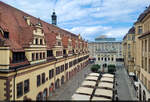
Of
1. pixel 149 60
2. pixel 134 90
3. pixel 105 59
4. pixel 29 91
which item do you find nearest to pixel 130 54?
pixel 105 59

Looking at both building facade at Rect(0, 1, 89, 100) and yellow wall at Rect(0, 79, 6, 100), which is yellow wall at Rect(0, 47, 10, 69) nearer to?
building facade at Rect(0, 1, 89, 100)

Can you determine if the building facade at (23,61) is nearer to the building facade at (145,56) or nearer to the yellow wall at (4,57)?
the yellow wall at (4,57)

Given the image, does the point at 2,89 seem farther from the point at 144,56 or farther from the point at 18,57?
the point at 144,56

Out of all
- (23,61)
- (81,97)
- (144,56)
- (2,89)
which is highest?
(144,56)

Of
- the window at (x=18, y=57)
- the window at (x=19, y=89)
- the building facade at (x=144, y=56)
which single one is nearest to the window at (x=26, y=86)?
the window at (x=19, y=89)

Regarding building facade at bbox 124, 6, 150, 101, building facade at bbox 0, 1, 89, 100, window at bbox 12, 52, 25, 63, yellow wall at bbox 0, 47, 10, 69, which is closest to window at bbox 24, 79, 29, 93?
building facade at bbox 0, 1, 89, 100

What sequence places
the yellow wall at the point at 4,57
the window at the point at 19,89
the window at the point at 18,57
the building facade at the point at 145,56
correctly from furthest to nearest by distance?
1. the building facade at the point at 145,56
2. the window at the point at 18,57
3. the window at the point at 19,89
4. the yellow wall at the point at 4,57

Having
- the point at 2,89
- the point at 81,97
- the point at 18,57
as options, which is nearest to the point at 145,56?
the point at 81,97

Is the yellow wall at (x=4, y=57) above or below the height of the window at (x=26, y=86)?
above

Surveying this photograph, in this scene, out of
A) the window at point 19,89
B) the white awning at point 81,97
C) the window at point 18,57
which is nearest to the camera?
the window at point 19,89

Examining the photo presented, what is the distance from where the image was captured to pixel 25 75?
1884 centimetres

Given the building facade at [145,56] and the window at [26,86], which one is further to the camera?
the building facade at [145,56]

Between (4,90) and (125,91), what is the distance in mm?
27310

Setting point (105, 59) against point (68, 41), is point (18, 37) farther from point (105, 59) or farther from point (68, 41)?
point (105, 59)
